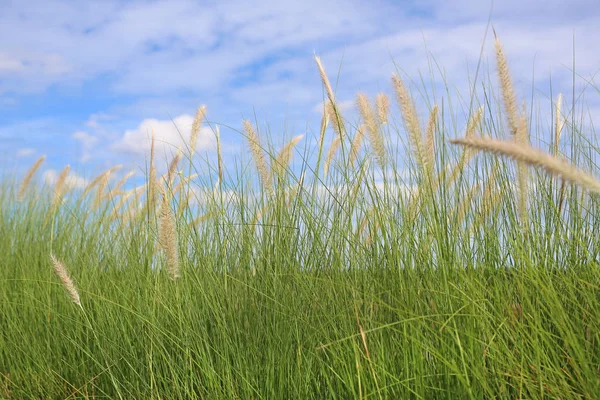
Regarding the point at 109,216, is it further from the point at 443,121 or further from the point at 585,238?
the point at 585,238

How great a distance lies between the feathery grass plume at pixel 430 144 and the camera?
209 centimetres

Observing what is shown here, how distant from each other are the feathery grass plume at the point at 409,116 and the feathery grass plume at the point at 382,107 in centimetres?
38

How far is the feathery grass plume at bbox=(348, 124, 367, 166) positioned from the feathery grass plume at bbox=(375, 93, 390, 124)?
0.26 feet

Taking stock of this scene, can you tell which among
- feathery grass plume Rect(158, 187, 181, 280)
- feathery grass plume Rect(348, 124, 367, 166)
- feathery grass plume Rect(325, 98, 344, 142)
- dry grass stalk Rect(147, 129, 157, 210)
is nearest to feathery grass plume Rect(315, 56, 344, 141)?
feathery grass plume Rect(325, 98, 344, 142)

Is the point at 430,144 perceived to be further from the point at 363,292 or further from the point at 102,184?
the point at 102,184

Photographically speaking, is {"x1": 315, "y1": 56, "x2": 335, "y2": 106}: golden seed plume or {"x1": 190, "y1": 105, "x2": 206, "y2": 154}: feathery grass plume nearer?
{"x1": 315, "y1": 56, "x2": 335, "y2": 106}: golden seed plume

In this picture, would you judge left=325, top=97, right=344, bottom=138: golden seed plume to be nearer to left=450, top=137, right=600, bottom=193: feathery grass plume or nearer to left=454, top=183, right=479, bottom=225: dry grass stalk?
left=454, top=183, right=479, bottom=225: dry grass stalk

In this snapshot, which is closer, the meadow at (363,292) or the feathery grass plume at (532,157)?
the feathery grass plume at (532,157)

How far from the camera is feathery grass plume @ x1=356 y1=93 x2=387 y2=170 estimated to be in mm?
2191

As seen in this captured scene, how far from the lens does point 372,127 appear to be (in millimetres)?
2170

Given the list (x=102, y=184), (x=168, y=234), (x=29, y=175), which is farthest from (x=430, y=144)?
(x=29, y=175)

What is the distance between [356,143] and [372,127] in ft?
1.10

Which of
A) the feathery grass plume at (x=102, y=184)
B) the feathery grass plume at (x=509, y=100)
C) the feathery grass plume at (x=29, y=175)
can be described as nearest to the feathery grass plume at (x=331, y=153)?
the feathery grass plume at (x=509, y=100)

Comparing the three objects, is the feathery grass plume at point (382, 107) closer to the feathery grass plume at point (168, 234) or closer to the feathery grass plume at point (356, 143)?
the feathery grass plume at point (356, 143)
